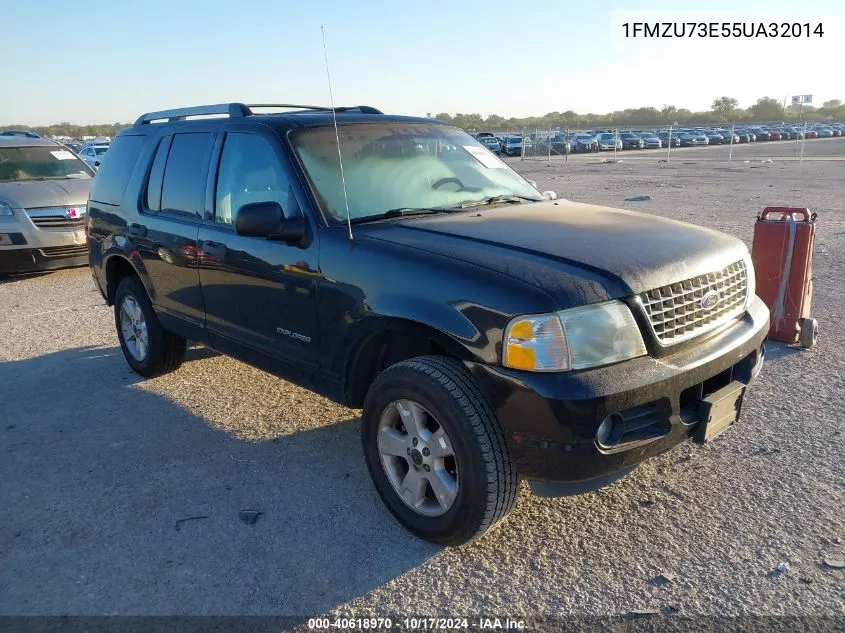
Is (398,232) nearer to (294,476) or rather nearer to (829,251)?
(294,476)

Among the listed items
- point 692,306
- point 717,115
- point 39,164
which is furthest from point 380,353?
point 717,115

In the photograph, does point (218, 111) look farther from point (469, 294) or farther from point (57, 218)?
point (57, 218)

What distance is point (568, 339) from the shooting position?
2695 millimetres

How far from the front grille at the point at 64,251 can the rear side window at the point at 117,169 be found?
393 cm

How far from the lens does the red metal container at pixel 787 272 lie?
5.47 metres

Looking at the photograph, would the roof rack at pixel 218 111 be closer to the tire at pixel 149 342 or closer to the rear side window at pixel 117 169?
the rear side window at pixel 117 169

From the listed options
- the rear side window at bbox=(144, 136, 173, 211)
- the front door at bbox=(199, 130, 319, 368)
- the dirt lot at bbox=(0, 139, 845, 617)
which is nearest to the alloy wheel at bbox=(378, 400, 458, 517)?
the dirt lot at bbox=(0, 139, 845, 617)

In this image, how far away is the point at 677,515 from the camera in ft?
10.8

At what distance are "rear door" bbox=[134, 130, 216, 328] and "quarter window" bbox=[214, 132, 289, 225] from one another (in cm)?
21

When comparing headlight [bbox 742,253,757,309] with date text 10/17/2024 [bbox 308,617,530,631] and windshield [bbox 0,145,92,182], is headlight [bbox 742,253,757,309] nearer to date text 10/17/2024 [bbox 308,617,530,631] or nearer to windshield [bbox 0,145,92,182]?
date text 10/17/2024 [bbox 308,617,530,631]

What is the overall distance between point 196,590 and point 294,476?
1008 mm

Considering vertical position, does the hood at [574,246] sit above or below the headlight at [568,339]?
above

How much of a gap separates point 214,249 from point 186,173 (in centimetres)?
71

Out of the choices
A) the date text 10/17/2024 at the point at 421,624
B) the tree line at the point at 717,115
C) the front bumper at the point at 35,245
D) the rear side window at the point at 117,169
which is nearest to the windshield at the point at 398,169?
the date text 10/17/2024 at the point at 421,624
